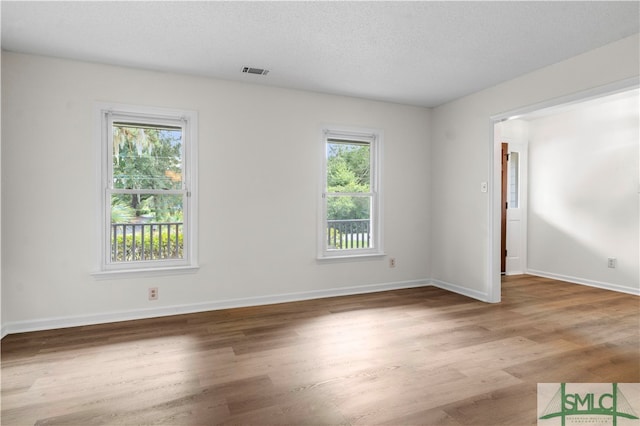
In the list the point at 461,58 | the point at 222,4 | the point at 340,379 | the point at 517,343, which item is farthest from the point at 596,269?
the point at 222,4

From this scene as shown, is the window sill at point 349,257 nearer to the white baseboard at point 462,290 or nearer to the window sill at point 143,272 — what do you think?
the white baseboard at point 462,290

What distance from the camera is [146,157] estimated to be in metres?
3.70

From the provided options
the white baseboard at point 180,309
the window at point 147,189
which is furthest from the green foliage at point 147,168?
the white baseboard at point 180,309

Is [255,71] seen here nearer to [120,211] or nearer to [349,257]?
[120,211]

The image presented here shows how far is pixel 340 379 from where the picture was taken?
238cm

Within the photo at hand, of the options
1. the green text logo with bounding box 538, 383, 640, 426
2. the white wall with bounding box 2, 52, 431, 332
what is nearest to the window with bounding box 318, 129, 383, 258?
the white wall with bounding box 2, 52, 431, 332

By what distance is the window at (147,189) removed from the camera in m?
3.55

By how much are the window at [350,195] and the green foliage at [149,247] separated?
1660mm

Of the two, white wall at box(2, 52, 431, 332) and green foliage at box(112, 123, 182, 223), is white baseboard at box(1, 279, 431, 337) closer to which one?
white wall at box(2, 52, 431, 332)

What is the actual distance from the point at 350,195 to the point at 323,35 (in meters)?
2.21

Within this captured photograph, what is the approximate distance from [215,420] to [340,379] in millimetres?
823

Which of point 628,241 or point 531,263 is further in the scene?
point 531,263

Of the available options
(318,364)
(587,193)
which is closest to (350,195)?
(318,364)

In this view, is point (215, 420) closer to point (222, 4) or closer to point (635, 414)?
point (635, 414)
